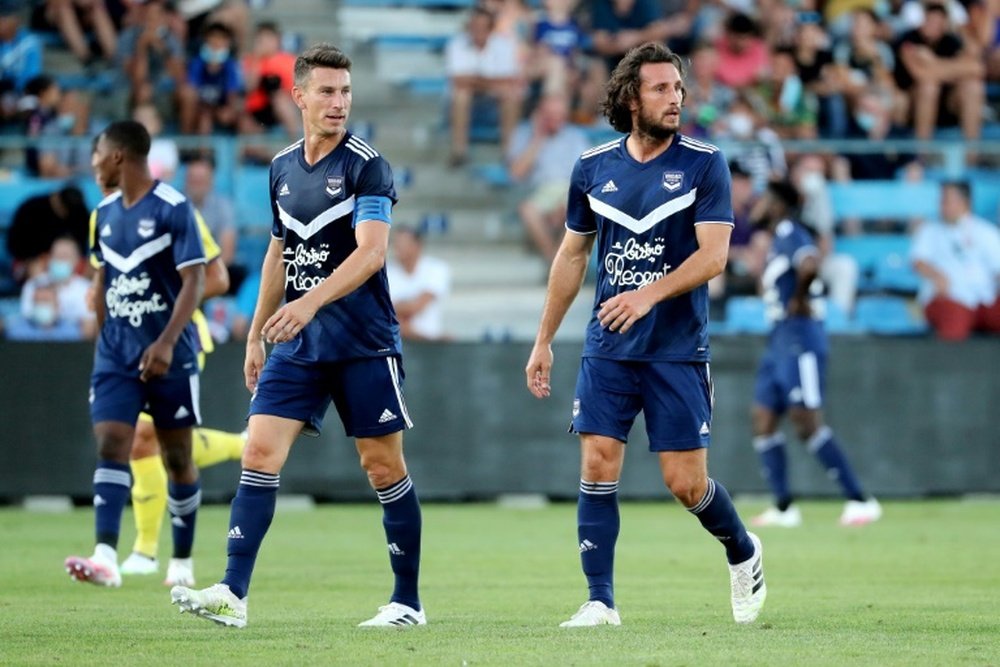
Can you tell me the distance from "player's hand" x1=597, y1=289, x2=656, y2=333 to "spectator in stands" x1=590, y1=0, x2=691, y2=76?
13536mm

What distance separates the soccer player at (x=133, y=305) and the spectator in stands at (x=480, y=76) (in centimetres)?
978

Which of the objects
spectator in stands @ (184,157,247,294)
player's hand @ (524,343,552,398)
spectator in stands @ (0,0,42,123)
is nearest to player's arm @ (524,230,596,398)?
player's hand @ (524,343,552,398)

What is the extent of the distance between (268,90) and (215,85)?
1.77ft

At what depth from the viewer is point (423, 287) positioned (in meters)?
18.3

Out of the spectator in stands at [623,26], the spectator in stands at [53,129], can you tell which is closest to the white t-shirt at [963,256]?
the spectator in stands at [623,26]

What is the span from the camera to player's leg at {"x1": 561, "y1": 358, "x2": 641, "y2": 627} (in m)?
8.38

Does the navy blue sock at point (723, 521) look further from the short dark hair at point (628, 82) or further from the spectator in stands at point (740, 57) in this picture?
the spectator in stands at point (740, 57)

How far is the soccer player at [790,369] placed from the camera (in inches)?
620

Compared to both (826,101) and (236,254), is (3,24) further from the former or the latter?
(826,101)

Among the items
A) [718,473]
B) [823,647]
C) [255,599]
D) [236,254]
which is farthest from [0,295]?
[823,647]

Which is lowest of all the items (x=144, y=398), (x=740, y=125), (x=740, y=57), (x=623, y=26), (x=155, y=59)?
(x=144, y=398)

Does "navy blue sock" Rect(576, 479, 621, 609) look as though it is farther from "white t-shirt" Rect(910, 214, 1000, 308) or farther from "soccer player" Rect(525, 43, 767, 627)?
"white t-shirt" Rect(910, 214, 1000, 308)

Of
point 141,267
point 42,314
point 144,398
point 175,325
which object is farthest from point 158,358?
point 42,314

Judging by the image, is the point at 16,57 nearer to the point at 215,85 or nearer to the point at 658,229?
the point at 215,85
